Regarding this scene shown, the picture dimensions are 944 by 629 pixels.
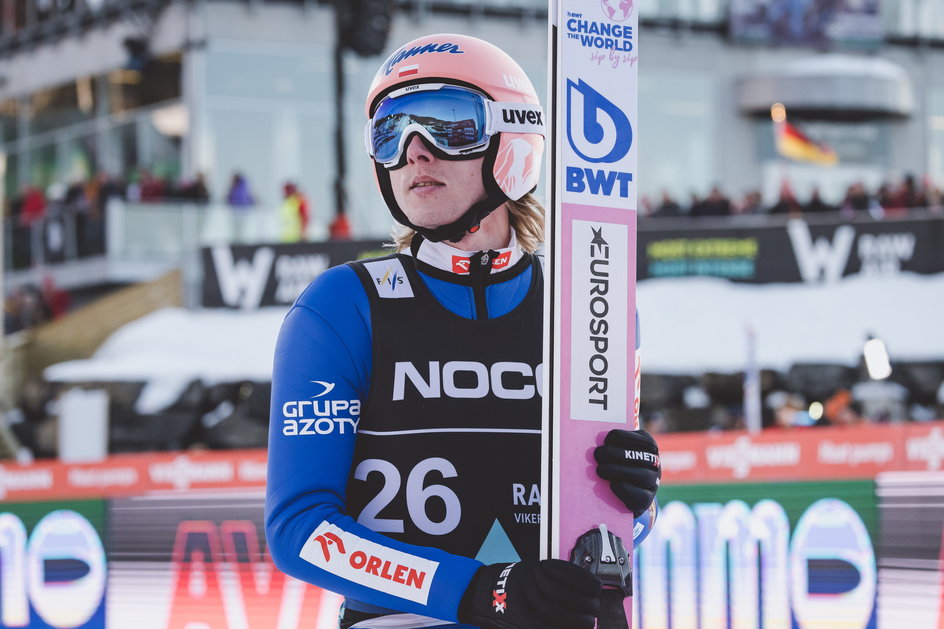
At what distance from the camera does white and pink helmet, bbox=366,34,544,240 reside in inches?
115

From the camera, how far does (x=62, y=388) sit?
17.9m

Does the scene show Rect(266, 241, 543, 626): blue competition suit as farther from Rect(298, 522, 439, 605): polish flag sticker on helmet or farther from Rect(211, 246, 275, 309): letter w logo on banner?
Rect(211, 246, 275, 309): letter w logo on banner

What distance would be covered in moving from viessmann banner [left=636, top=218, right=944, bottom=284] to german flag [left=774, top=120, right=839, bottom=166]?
12.7 m

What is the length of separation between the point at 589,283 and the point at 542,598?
55cm

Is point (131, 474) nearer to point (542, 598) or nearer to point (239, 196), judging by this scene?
point (542, 598)

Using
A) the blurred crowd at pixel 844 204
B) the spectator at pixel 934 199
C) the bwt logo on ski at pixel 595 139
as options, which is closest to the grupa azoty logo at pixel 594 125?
the bwt logo on ski at pixel 595 139

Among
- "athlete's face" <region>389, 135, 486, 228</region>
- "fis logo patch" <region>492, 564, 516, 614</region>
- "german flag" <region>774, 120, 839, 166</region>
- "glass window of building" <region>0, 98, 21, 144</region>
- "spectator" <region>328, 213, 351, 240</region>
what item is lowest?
"fis logo patch" <region>492, 564, 516, 614</region>

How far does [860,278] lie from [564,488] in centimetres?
1539

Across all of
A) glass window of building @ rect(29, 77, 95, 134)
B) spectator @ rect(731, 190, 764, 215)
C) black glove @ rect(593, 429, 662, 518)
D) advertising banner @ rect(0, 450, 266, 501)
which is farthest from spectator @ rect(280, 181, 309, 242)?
black glove @ rect(593, 429, 662, 518)

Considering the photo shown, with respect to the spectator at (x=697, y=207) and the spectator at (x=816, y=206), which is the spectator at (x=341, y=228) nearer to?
the spectator at (x=697, y=207)

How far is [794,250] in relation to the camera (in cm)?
1750

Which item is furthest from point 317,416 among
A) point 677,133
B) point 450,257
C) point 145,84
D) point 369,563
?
point 677,133

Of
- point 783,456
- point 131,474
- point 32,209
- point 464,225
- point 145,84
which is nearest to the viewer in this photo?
point 464,225

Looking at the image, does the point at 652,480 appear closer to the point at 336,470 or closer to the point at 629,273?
the point at 629,273
